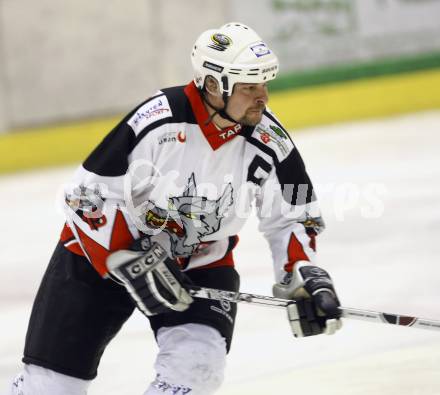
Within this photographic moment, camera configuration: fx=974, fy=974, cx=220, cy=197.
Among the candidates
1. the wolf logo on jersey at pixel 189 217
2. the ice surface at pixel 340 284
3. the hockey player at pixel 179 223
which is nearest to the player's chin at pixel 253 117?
the hockey player at pixel 179 223

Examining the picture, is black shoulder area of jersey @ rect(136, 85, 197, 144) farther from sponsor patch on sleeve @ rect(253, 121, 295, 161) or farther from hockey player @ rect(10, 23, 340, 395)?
sponsor patch on sleeve @ rect(253, 121, 295, 161)

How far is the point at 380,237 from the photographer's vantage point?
536 centimetres

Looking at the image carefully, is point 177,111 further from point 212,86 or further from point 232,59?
point 232,59

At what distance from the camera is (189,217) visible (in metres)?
2.79

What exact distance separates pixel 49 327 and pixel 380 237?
2963 millimetres

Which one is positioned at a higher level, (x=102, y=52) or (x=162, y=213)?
(x=102, y=52)


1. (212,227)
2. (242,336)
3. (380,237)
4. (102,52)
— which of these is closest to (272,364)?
(242,336)

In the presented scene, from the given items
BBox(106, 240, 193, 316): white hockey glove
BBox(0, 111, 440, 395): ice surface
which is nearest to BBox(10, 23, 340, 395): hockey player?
BBox(106, 240, 193, 316): white hockey glove

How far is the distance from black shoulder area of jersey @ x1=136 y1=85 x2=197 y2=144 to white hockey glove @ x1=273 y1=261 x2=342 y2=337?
519 mm

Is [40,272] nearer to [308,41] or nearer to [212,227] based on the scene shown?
[212,227]

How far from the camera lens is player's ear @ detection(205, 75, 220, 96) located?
2.68m

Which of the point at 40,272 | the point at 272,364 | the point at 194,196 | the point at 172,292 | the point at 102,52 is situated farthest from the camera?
the point at 102,52

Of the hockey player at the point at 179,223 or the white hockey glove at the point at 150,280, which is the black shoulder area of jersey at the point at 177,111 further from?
the white hockey glove at the point at 150,280

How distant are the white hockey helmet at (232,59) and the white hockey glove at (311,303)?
54cm
